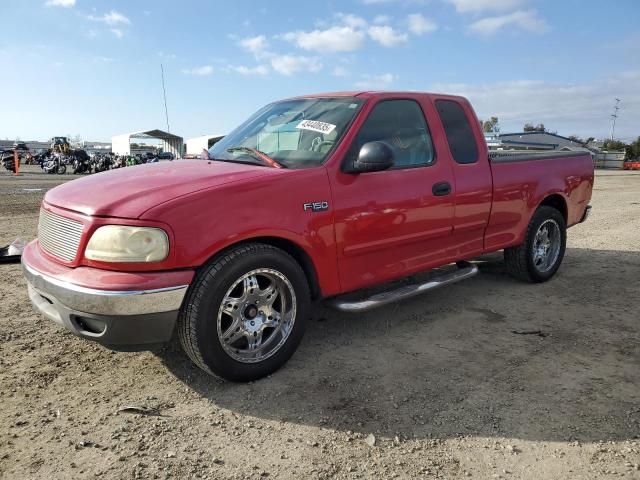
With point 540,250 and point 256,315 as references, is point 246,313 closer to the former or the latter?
point 256,315

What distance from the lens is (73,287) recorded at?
272 centimetres

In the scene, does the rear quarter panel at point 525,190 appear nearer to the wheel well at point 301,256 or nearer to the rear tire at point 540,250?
the rear tire at point 540,250

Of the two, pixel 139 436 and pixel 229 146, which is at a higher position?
pixel 229 146

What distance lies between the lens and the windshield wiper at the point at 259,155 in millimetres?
3502

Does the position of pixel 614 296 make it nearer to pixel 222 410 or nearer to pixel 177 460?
pixel 222 410

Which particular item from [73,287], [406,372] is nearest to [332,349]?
[406,372]

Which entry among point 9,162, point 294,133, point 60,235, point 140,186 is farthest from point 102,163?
point 140,186

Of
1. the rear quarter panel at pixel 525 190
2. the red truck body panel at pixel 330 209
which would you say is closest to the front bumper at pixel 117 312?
the red truck body panel at pixel 330 209

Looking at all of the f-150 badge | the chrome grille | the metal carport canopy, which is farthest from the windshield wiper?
the metal carport canopy

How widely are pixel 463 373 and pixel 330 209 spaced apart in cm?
141

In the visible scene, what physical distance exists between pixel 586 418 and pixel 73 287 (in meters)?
2.94

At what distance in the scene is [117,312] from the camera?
2652mm

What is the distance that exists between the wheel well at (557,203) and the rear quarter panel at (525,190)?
42 millimetres

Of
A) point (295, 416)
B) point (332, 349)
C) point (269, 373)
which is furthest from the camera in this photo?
Answer: point (332, 349)
